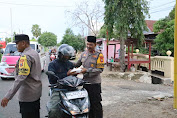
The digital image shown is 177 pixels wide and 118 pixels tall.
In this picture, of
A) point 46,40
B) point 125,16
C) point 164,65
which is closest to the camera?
point 125,16

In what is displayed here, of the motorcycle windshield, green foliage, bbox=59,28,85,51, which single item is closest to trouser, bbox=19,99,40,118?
the motorcycle windshield

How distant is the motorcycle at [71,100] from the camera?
7.84 ft

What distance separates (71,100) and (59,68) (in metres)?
0.70

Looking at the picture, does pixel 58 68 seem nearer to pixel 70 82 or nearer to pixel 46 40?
pixel 70 82

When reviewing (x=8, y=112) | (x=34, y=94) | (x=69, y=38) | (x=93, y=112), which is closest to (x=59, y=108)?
(x=34, y=94)

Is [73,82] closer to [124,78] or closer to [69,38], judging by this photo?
[124,78]

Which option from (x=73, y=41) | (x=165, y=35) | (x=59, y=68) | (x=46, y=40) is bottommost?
(x=59, y=68)

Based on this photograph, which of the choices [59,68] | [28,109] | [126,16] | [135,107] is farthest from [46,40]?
[28,109]

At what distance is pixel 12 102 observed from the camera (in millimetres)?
5457

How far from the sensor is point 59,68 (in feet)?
9.77

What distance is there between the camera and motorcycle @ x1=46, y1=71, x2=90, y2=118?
94.0 inches

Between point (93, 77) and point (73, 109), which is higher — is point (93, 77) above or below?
above

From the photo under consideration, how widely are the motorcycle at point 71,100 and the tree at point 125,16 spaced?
8002 millimetres

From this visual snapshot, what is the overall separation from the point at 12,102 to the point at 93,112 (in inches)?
123
